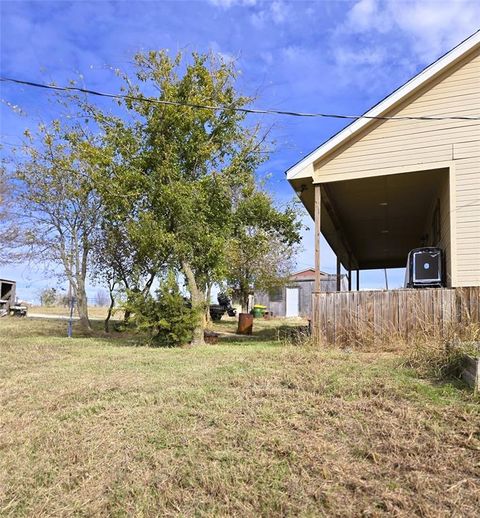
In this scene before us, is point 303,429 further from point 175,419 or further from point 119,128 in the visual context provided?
point 119,128

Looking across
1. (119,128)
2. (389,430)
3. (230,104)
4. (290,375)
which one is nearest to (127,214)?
(119,128)

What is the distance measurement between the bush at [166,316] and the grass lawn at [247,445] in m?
4.06

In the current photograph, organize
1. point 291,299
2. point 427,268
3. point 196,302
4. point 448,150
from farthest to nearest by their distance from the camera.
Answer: point 291,299 → point 196,302 → point 427,268 → point 448,150

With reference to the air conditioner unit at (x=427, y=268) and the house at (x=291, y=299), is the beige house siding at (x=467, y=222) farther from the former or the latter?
the house at (x=291, y=299)

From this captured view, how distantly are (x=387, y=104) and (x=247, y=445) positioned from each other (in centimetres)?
752

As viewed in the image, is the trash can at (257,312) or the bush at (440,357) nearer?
the bush at (440,357)

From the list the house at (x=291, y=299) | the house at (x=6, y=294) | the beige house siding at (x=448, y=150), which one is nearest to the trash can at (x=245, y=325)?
the beige house siding at (x=448, y=150)

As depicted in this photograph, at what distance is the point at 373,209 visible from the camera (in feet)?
44.1

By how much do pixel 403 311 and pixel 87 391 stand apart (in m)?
5.53

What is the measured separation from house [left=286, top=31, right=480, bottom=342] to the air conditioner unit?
28cm

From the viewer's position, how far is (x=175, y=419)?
4484 mm

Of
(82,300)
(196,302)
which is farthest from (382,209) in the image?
(82,300)

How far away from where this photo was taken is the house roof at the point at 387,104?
8688 mm

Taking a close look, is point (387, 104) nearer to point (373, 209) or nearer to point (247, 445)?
point (373, 209)
